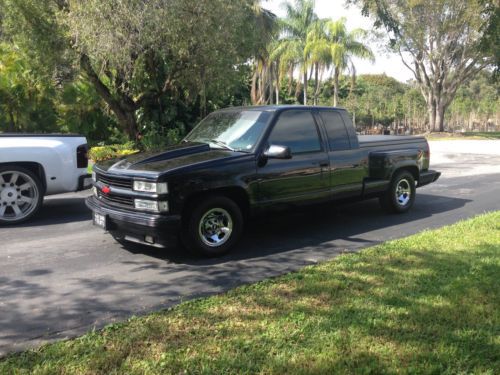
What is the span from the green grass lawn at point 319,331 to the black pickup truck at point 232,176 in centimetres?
125

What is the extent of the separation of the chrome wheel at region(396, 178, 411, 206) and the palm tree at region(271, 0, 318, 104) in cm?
2847

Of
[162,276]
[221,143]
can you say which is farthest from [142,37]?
[162,276]

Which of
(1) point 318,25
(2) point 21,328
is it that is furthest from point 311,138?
(1) point 318,25

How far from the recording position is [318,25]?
36.3 meters

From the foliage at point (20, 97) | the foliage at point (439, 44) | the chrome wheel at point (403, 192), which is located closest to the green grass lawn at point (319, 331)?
the chrome wheel at point (403, 192)

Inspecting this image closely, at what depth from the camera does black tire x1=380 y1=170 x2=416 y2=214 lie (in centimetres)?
798

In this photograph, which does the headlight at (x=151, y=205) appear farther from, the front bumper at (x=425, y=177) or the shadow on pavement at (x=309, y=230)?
the front bumper at (x=425, y=177)

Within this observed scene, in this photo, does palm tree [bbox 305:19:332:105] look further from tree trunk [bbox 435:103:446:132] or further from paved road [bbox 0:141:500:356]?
paved road [bbox 0:141:500:356]

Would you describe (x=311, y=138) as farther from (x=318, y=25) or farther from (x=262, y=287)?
(x=318, y=25)

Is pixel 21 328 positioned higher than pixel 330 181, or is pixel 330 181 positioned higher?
pixel 330 181

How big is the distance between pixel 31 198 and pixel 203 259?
339 centimetres

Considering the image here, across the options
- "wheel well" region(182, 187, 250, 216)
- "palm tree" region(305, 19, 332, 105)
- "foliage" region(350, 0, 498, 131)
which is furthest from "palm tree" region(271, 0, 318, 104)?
"wheel well" region(182, 187, 250, 216)

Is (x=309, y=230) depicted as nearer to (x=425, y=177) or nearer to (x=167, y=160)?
(x=167, y=160)

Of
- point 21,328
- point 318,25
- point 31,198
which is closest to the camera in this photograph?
point 21,328
